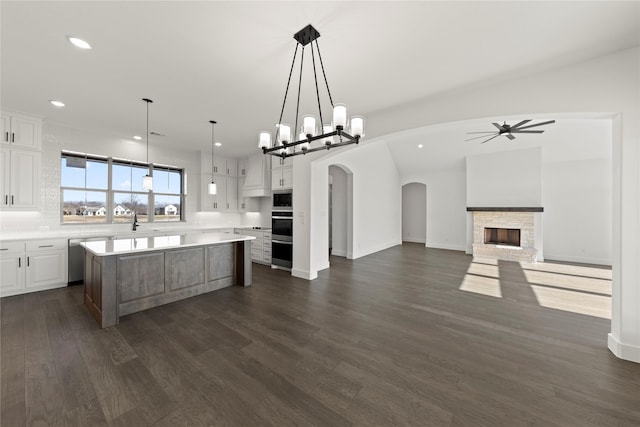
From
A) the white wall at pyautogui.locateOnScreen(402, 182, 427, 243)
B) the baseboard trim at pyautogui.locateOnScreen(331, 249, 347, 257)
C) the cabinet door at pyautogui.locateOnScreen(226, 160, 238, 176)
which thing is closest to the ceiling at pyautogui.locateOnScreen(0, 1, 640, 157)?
the cabinet door at pyautogui.locateOnScreen(226, 160, 238, 176)

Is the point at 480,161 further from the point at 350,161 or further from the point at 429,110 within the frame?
the point at 429,110

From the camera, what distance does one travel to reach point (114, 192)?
208 inches

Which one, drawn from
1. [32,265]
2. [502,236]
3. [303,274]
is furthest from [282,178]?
[502,236]

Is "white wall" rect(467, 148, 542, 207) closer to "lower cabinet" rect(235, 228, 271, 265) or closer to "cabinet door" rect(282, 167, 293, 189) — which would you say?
"cabinet door" rect(282, 167, 293, 189)

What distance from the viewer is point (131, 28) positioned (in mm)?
2104

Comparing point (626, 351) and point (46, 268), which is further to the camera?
point (46, 268)

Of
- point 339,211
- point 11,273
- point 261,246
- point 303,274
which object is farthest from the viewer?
point 339,211

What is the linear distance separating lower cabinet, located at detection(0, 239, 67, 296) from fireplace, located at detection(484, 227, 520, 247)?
9.92 metres

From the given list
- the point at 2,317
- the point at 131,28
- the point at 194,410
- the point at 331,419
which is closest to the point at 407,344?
the point at 331,419

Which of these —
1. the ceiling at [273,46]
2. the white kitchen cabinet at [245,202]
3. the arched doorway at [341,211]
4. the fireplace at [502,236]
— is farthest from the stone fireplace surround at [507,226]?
the white kitchen cabinet at [245,202]

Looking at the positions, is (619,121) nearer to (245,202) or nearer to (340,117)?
(340,117)

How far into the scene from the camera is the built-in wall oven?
528 cm

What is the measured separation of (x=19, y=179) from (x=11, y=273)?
1.51 meters

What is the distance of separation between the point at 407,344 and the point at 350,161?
16.0 ft
